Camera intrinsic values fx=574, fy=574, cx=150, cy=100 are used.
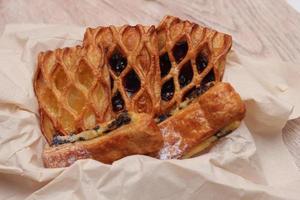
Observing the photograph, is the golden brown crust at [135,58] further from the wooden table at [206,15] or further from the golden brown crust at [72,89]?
the wooden table at [206,15]

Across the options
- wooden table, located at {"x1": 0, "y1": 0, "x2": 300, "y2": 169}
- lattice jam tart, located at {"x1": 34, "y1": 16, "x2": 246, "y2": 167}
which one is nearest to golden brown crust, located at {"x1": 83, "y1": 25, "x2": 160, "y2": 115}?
lattice jam tart, located at {"x1": 34, "y1": 16, "x2": 246, "y2": 167}

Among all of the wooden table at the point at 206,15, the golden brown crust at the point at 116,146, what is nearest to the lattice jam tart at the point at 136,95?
the golden brown crust at the point at 116,146

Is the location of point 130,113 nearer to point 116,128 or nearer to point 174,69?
point 116,128

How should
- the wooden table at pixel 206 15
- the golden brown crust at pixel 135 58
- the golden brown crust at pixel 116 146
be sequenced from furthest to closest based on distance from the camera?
the wooden table at pixel 206 15, the golden brown crust at pixel 135 58, the golden brown crust at pixel 116 146

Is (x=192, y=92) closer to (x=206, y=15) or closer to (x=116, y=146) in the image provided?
(x=116, y=146)

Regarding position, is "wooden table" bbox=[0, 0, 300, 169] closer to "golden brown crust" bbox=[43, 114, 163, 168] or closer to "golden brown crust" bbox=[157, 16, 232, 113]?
"golden brown crust" bbox=[157, 16, 232, 113]

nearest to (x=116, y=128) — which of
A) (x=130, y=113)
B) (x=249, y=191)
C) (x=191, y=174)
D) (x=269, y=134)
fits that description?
(x=130, y=113)
